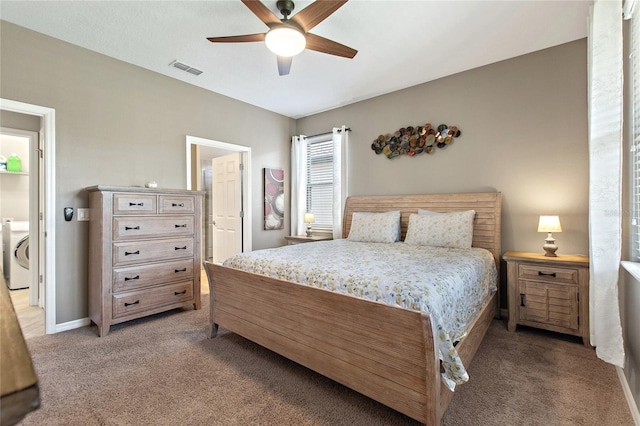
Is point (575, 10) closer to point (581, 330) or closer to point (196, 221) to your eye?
point (581, 330)

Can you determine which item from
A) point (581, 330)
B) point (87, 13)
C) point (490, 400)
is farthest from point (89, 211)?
point (581, 330)

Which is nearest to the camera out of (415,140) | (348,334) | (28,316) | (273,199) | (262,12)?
(348,334)

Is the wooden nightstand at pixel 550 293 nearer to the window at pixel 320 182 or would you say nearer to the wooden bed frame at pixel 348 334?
the wooden bed frame at pixel 348 334

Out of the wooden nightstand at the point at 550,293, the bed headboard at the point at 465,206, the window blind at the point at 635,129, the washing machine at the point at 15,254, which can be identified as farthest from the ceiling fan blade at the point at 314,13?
the washing machine at the point at 15,254

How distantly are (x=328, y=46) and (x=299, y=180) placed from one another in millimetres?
2704

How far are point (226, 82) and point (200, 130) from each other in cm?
71

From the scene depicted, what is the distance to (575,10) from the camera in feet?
7.89

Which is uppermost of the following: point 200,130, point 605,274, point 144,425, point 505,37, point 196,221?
point 505,37

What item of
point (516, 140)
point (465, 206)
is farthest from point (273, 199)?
point (516, 140)

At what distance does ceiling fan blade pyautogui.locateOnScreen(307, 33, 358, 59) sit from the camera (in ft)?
7.59

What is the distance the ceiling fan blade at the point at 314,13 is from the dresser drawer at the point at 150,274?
8.57 ft

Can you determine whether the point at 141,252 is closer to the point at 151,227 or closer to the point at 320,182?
the point at 151,227

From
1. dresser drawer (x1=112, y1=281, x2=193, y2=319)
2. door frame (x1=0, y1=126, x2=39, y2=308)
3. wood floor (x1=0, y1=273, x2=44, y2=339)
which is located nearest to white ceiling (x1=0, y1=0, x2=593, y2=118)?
door frame (x1=0, y1=126, x2=39, y2=308)

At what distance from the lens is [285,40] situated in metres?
2.21
